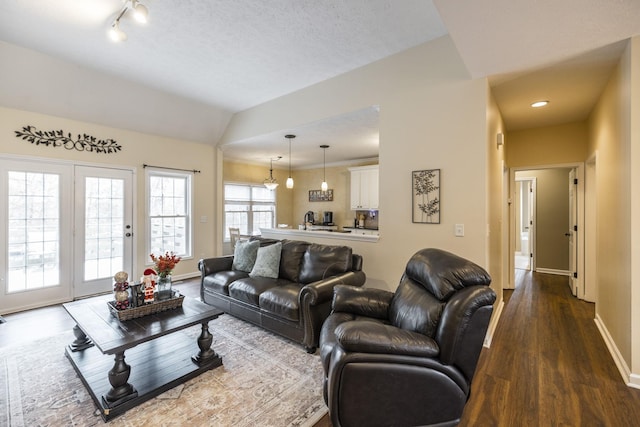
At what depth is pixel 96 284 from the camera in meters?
4.52

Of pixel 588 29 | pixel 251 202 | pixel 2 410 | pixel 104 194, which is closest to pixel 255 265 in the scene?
pixel 2 410

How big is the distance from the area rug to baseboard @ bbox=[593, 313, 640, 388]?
2411mm

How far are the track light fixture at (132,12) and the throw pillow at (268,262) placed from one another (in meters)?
2.62

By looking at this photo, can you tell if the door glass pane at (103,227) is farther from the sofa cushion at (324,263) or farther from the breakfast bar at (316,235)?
the sofa cushion at (324,263)

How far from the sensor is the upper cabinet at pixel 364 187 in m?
6.83

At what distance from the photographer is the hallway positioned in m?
1.91

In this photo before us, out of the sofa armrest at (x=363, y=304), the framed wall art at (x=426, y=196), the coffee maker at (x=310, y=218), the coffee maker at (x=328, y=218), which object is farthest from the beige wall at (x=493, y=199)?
the coffee maker at (x=310, y=218)

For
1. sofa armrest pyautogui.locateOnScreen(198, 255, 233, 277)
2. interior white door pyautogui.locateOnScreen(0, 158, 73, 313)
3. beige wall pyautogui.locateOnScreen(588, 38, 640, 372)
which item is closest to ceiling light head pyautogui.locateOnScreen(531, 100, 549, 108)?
beige wall pyautogui.locateOnScreen(588, 38, 640, 372)

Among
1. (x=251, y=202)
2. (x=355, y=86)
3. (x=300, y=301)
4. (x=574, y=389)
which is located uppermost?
(x=355, y=86)

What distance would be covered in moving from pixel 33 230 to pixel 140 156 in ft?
5.82

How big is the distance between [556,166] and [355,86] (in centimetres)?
354

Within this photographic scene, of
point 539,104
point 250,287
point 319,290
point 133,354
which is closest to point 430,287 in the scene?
point 319,290

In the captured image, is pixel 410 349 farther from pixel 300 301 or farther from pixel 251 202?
pixel 251 202

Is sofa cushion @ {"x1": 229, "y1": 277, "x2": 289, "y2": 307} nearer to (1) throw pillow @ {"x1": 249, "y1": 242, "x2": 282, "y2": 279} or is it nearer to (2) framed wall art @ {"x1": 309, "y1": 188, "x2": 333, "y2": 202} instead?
(1) throw pillow @ {"x1": 249, "y1": 242, "x2": 282, "y2": 279}
